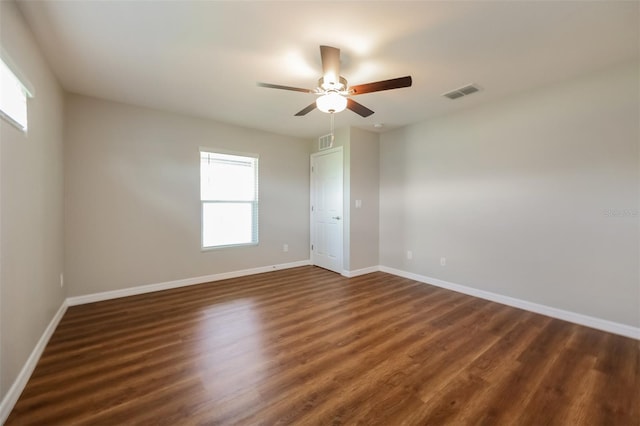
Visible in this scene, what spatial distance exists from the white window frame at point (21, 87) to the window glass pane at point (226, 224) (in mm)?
2235

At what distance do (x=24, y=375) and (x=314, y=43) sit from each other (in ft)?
10.3

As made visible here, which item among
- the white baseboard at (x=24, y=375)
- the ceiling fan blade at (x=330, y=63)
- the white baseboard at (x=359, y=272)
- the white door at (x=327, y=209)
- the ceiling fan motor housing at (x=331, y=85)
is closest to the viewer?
the white baseboard at (x=24, y=375)

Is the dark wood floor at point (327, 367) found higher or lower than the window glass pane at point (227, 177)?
lower

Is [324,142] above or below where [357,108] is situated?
above

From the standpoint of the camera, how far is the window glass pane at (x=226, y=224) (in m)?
4.09

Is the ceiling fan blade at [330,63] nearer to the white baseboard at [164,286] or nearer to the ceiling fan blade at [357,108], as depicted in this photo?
the ceiling fan blade at [357,108]

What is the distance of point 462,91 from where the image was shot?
2982 mm

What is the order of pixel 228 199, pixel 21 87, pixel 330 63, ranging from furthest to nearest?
pixel 228 199, pixel 330 63, pixel 21 87

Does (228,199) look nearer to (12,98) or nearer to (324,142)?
(324,142)

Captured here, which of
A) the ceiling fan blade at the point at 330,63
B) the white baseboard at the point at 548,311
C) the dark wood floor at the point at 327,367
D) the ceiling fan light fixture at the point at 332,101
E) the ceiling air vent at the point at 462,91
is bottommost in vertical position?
the dark wood floor at the point at 327,367

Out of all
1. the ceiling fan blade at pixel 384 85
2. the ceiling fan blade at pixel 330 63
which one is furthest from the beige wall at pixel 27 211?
the ceiling fan blade at pixel 384 85

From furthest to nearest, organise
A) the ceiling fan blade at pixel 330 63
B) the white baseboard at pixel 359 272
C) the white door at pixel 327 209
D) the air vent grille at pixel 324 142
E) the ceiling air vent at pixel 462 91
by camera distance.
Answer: the air vent grille at pixel 324 142
the white door at pixel 327 209
the white baseboard at pixel 359 272
the ceiling air vent at pixel 462 91
the ceiling fan blade at pixel 330 63

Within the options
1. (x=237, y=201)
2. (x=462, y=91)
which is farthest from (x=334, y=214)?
(x=462, y=91)

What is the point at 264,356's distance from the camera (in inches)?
82.6
